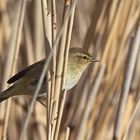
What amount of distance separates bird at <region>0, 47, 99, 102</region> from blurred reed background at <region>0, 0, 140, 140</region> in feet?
0.18

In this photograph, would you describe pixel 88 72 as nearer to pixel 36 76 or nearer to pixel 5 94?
pixel 36 76

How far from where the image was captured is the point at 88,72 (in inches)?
84.3

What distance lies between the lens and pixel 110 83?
2088 mm

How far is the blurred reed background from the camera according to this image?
144 centimetres

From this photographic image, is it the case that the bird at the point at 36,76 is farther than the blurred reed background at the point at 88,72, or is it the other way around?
the bird at the point at 36,76

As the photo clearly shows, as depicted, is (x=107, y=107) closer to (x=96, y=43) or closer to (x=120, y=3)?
(x=96, y=43)

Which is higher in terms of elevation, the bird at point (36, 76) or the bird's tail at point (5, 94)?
the bird at point (36, 76)

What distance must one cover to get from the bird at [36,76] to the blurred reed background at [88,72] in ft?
0.18

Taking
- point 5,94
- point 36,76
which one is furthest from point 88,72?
point 5,94

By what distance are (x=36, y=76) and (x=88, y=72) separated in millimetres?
275

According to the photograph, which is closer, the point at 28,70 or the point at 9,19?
the point at 28,70

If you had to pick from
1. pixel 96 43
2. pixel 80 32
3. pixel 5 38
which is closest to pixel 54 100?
pixel 96 43

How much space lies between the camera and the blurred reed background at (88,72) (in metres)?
1.44

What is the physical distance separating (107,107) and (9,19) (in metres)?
0.85
